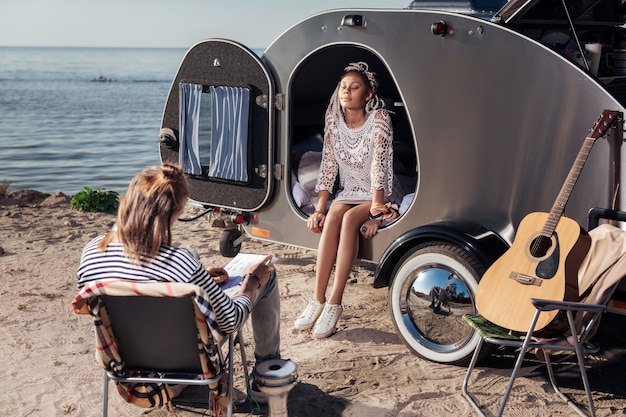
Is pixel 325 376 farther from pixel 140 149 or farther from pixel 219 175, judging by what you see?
pixel 140 149

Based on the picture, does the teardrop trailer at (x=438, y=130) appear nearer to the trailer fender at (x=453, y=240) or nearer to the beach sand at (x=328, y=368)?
the trailer fender at (x=453, y=240)

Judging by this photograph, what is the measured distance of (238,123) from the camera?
18.9ft

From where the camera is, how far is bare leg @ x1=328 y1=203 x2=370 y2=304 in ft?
17.3

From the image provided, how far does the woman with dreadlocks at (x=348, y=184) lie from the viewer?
5.29 meters

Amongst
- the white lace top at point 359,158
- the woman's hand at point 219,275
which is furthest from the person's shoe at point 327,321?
the woman's hand at point 219,275

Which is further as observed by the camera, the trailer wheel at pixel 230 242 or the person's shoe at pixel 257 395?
the trailer wheel at pixel 230 242

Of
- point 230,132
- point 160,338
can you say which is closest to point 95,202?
point 230,132

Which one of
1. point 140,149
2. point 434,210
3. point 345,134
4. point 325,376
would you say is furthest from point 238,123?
point 140,149

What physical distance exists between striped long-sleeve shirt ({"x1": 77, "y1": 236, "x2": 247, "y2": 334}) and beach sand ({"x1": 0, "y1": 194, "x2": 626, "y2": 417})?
1014 mm

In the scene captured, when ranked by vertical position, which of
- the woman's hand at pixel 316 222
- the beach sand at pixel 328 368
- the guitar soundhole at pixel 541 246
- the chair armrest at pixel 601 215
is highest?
the chair armrest at pixel 601 215

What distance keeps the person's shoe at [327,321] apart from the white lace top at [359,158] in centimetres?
73

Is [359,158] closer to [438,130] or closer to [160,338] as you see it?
[438,130]

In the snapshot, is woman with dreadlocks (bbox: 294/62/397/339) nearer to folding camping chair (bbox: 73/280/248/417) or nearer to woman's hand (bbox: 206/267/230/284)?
woman's hand (bbox: 206/267/230/284)

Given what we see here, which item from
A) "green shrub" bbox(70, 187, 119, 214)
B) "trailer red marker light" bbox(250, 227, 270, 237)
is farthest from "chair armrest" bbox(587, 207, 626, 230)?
"green shrub" bbox(70, 187, 119, 214)
